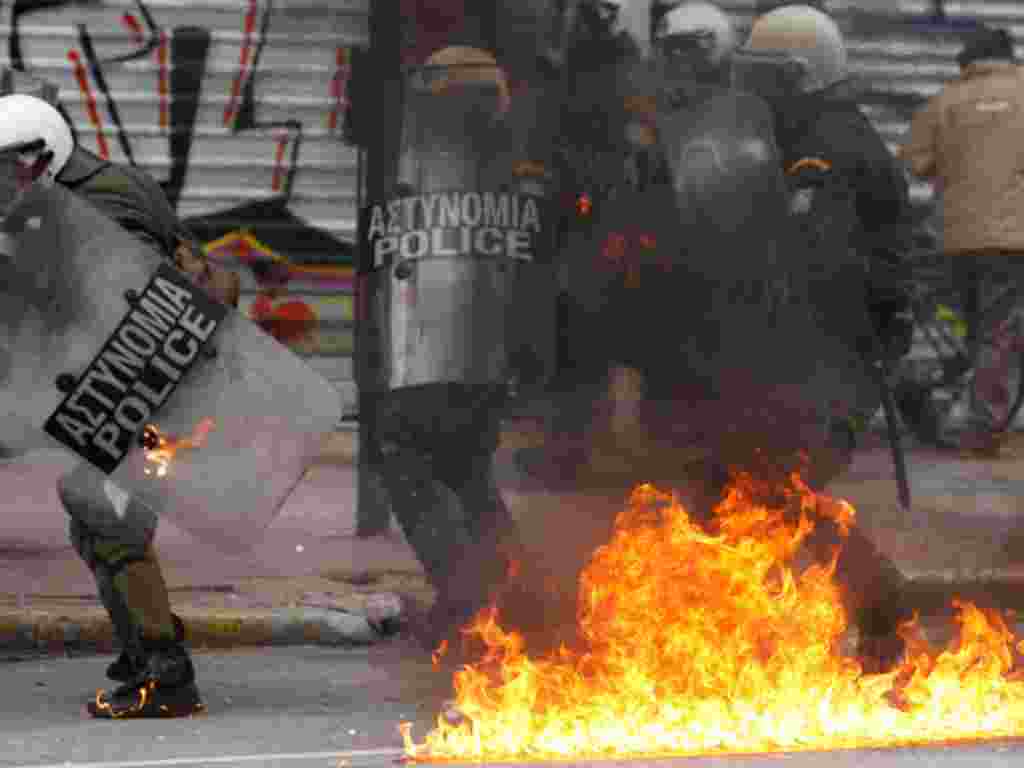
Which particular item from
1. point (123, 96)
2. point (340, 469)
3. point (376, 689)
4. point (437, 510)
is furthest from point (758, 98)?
point (123, 96)

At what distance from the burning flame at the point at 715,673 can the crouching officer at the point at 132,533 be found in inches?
26.9

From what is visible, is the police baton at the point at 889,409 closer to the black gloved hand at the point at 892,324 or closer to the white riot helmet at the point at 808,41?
the black gloved hand at the point at 892,324

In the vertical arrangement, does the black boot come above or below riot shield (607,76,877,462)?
below

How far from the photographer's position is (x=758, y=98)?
6.91 meters

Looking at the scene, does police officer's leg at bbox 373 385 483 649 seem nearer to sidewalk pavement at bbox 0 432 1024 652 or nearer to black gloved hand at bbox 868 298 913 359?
sidewalk pavement at bbox 0 432 1024 652

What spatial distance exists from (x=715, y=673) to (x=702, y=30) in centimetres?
244

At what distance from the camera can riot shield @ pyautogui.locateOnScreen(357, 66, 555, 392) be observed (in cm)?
720

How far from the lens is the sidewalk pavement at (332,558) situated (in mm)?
7277

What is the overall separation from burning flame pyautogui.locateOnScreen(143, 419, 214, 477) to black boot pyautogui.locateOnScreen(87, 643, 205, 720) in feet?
1.52

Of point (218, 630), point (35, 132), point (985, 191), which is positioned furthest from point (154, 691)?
point (985, 191)

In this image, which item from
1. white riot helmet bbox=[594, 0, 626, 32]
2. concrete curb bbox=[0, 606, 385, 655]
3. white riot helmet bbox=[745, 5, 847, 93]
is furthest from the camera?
white riot helmet bbox=[594, 0, 626, 32]

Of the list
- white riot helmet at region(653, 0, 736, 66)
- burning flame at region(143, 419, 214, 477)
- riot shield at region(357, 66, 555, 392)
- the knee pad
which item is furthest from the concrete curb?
white riot helmet at region(653, 0, 736, 66)

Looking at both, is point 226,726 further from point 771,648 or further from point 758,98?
point 758,98

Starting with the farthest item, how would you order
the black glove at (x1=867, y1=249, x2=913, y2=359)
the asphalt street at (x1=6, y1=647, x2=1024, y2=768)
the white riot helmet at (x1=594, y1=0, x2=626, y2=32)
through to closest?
1. the white riot helmet at (x1=594, y1=0, x2=626, y2=32)
2. the black glove at (x1=867, y1=249, x2=913, y2=359)
3. the asphalt street at (x1=6, y1=647, x2=1024, y2=768)
